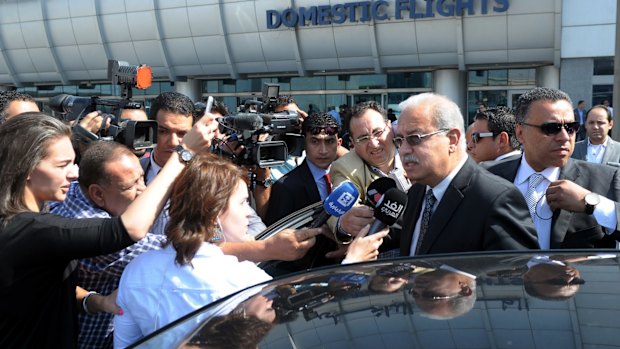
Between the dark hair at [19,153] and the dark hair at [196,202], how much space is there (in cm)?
53

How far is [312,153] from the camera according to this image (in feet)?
15.6

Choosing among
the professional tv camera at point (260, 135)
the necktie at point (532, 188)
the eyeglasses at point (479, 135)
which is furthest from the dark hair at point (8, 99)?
the necktie at point (532, 188)

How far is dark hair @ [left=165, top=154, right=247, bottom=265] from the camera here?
7.33ft

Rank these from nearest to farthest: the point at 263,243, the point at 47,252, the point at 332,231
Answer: the point at 47,252, the point at 263,243, the point at 332,231

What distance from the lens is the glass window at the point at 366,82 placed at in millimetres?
26328

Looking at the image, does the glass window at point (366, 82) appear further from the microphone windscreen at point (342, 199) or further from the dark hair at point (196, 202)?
the dark hair at point (196, 202)

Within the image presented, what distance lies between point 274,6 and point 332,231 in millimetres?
23689

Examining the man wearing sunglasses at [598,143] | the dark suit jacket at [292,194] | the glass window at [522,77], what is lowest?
the glass window at [522,77]

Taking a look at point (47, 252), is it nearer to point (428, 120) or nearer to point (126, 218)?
point (126, 218)

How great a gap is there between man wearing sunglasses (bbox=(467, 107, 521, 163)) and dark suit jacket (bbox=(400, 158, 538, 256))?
226cm

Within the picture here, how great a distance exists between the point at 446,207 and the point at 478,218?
16 cm

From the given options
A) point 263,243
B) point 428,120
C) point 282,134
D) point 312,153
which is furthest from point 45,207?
point 312,153

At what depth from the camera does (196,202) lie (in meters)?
2.32

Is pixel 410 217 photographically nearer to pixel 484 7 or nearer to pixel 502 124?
pixel 502 124
